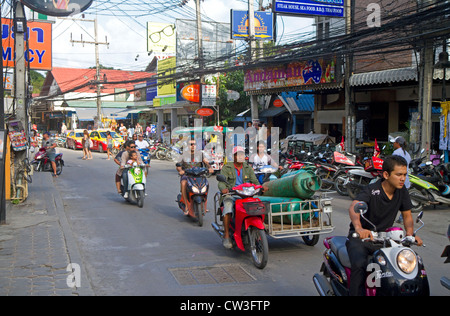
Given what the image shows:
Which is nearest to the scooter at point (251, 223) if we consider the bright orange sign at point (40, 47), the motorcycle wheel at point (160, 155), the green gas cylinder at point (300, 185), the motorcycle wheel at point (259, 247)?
the motorcycle wheel at point (259, 247)

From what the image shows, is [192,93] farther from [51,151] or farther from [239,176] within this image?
[239,176]

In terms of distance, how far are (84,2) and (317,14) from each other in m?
8.00

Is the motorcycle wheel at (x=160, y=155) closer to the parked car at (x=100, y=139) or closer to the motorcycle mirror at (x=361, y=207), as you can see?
the parked car at (x=100, y=139)

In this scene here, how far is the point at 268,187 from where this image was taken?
7.42 m

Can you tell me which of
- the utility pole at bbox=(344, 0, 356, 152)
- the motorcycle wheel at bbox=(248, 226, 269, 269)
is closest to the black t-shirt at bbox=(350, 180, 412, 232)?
the motorcycle wheel at bbox=(248, 226, 269, 269)

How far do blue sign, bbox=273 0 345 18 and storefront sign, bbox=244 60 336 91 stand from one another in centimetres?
206

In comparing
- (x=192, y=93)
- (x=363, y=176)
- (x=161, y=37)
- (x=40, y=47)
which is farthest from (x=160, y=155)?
(x=363, y=176)

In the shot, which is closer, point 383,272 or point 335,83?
point 383,272

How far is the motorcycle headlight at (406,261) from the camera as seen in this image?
11.6 ft

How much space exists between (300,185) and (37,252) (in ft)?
12.9

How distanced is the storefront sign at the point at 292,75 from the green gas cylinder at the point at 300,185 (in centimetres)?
1153

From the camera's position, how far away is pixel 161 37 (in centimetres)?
3497

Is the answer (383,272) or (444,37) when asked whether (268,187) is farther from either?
(444,37)

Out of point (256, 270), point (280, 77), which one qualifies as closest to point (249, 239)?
point (256, 270)
